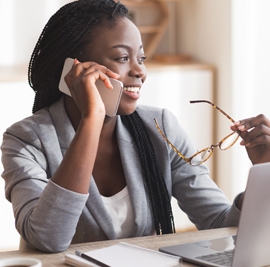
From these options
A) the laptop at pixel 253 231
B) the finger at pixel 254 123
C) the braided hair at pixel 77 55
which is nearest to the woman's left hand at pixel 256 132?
the finger at pixel 254 123

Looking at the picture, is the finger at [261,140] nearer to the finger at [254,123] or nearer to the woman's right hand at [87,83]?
the finger at [254,123]

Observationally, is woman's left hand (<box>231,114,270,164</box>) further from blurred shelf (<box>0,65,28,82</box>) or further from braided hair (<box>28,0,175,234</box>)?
blurred shelf (<box>0,65,28,82</box>)

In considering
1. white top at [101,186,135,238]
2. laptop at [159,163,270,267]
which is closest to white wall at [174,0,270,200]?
white top at [101,186,135,238]

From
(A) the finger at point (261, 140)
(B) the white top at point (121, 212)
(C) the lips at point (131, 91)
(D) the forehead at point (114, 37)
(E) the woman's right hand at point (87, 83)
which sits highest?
(D) the forehead at point (114, 37)

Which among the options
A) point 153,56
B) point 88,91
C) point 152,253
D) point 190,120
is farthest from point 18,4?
point 152,253

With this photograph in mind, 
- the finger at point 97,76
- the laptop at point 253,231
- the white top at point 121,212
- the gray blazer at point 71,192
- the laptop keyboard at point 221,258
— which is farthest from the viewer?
the white top at point 121,212

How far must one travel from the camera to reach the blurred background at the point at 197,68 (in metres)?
2.87

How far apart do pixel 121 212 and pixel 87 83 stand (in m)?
0.39

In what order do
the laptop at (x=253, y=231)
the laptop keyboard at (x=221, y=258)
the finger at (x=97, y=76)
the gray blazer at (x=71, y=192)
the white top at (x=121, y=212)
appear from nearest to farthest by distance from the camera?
the laptop at (x=253, y=231)
the laptop keyboard at (x=221, y=258)
the gray blazer at (x=71, y=192)
the finger at (x=97, y=76)
the white top at (x=121, y=212)

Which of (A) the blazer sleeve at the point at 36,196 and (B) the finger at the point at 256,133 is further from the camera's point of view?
(B) the finger at the point at 256,133

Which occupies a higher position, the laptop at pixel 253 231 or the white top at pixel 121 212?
the laptop at pixel 253 231

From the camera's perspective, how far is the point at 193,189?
5.10ft

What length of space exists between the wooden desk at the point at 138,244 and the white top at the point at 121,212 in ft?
0.62

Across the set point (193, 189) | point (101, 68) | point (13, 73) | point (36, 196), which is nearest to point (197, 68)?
point (13, 73)
